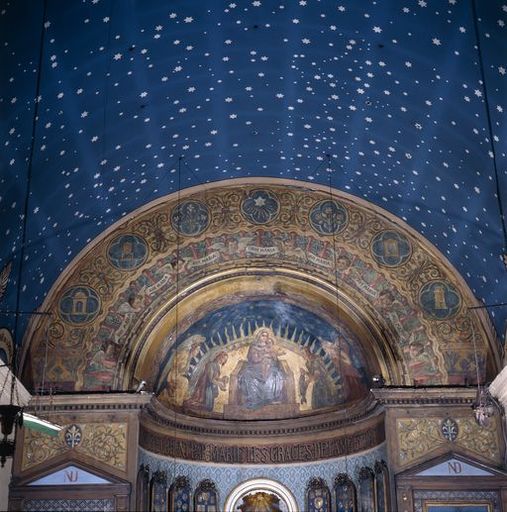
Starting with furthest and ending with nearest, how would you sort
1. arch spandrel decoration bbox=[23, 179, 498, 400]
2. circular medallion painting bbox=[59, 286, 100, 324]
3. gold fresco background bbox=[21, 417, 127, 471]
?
circular medallion painting bbox=[59, 286, 100, 324], arch spandrel decoration bbox=[23, 179, 498, 400], gold fresco background bbox=[21, 417, 127, 471]

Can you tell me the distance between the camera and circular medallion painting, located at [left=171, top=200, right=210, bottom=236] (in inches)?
627

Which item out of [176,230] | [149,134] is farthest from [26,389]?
[149,134]

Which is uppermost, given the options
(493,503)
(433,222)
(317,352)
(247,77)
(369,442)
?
(247,77)

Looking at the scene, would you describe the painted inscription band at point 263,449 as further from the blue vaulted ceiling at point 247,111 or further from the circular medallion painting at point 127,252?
the blue vaulted ceiling at point 247,111

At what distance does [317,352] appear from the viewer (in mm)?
16984

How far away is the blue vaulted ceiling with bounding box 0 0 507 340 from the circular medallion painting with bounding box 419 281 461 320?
1.79 feet

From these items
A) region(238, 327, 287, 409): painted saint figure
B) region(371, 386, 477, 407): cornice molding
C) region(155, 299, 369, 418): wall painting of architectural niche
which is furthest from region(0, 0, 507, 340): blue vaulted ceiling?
region(238, 327, 287, 409): painted saint figure

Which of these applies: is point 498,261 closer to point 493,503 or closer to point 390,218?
point 390,218

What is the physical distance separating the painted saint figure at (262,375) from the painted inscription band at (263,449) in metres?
0.94

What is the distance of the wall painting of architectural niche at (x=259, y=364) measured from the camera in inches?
656

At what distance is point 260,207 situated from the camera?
1603 centimetres

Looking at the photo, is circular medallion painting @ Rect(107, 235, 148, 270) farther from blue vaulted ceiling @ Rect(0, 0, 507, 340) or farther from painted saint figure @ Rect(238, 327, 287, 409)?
painted saint figure @ Rect(238, 327, 287, 409)

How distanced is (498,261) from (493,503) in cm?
394

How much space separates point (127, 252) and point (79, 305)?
4.20 ft
